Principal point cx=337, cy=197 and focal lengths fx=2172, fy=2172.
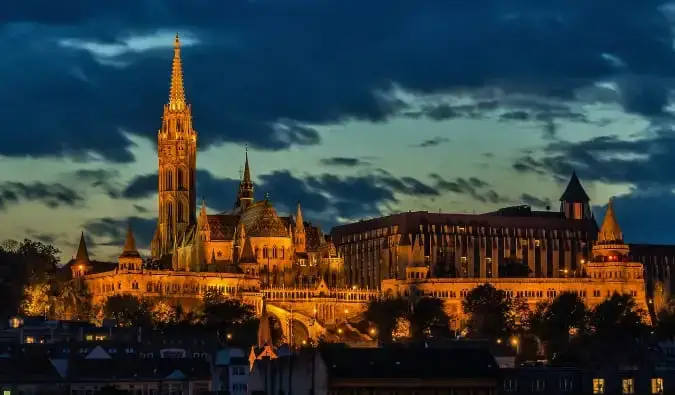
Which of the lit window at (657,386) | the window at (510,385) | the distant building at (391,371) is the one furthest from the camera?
the lit window at (657,386)

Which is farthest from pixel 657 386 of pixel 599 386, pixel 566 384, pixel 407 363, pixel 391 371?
pixel 391 371

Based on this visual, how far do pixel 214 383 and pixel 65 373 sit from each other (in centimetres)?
1372

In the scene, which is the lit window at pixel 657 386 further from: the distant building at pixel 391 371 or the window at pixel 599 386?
the distant building at pixel 391 371

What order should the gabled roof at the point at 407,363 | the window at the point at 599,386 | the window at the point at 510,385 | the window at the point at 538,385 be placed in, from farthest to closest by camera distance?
1. the window at the point at 538,385
2. the window at the point at 599,386
3. the window at the point at 510,385
4. the gabled roof at the point at 407,363

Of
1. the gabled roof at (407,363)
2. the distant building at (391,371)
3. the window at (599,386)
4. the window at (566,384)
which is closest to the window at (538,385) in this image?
the window at (566,384)

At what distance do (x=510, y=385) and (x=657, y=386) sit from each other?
10.3 meters

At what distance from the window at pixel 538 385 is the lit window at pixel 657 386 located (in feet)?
25.0

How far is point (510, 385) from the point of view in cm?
14638

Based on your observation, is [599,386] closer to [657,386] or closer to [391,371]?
[657,386]

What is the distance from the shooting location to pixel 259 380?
144 metres

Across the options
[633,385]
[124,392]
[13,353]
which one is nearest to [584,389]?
[633,385]

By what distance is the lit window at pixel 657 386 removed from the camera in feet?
483

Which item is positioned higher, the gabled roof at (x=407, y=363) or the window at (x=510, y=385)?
the gabled roof at (x=407, y=363)

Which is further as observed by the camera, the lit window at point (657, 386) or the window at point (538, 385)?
the window at point (538, 385)
